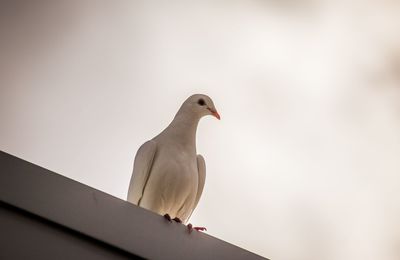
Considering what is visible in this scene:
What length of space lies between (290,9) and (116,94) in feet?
2.55

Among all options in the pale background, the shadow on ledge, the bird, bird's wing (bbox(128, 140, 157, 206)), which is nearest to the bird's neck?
the bird

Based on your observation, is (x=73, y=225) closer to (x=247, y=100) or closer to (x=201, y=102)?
(x=201, y=102)

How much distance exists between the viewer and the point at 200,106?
1.91 metres

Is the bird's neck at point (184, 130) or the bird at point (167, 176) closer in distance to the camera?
the bird at point (167, 176)

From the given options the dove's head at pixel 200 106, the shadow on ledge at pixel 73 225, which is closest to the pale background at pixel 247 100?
the dove's head at pixel 200 106

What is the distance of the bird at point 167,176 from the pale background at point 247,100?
0.28 metres

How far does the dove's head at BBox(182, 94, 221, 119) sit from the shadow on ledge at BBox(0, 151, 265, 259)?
87 centimetres

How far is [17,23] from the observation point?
6.59ft

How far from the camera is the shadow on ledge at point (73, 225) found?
3.05ft

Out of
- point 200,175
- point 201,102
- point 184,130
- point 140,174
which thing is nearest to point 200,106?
point 201,102

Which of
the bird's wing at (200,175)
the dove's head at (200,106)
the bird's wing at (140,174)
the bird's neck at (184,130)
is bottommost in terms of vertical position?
the bird's wing at (140,174)

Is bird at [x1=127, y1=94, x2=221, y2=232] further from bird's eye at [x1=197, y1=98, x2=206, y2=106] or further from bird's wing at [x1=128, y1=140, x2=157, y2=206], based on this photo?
bird's eye at [x1=197, y1=98, x2=206, y2=106]

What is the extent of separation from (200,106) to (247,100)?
1.14 feet

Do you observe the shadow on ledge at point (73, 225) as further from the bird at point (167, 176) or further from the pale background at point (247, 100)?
the pale background at point (247, 100)
